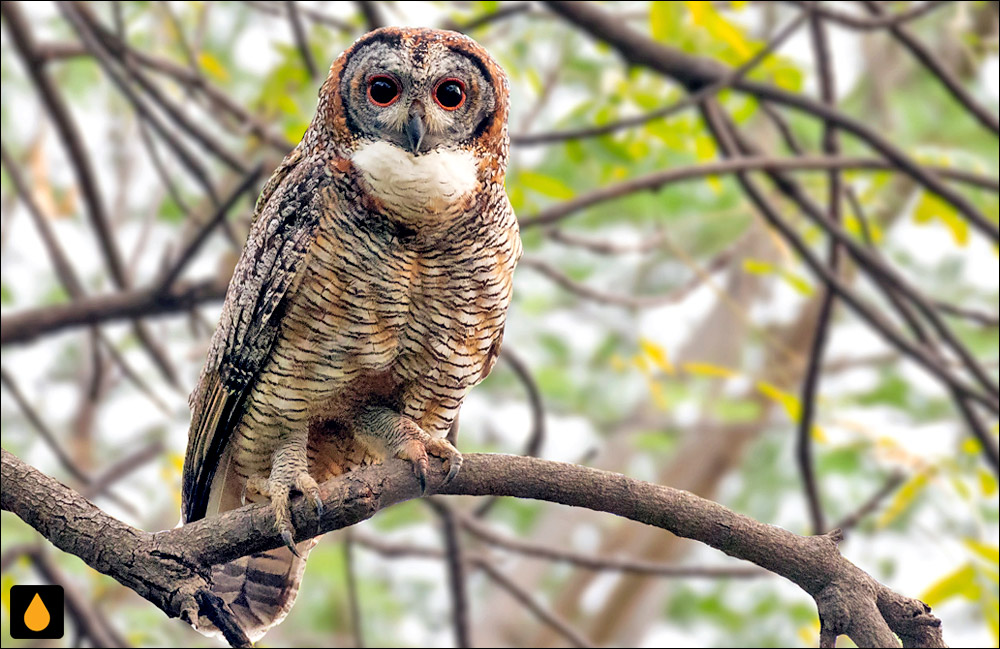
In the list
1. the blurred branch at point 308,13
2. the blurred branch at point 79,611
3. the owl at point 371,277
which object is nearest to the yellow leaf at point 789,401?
the owl at point 371,277

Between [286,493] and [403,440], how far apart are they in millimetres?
365

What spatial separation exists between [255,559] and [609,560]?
1958 mm

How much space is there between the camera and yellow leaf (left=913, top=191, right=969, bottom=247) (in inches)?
189

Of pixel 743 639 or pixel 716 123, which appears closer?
pixel 716 123

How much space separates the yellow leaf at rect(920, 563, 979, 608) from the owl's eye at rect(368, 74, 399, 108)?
7.73 ft

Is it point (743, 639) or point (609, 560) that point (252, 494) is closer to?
point (609, 560)

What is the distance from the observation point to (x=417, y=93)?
2709 millimetres

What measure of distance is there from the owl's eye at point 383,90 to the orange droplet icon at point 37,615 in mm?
1947

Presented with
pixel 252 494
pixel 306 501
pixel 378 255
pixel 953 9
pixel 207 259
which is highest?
pixel 207 259

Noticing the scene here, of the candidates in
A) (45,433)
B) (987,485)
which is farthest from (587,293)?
(45,433)

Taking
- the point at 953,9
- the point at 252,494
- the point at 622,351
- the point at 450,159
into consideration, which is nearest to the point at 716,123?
the point at 953,9

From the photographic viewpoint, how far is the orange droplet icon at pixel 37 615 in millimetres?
3367

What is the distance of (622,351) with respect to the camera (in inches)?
335

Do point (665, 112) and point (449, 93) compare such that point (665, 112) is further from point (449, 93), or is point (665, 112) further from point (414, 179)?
point (414, 179)
